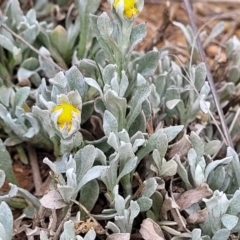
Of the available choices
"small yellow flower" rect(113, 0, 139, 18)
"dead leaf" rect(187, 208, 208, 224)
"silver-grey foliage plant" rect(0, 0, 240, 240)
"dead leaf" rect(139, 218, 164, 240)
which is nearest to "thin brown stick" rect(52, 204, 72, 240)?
"silver-grey foliage plant" rect(0, 0, 240, 240)

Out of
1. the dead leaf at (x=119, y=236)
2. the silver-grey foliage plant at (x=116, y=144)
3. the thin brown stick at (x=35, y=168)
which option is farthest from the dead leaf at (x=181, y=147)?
the thin brown stick at (x=35, y=168)

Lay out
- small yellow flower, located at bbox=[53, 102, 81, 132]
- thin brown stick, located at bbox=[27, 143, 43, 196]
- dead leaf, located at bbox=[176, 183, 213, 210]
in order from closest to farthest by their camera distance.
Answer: small yellow flower, located at bbox=[53, 102, 81, 132]
dead leaf, located at bbox=[176, 183, 213, 210]
thin brown stick, located at bbox=[27, 143, 43, 196]

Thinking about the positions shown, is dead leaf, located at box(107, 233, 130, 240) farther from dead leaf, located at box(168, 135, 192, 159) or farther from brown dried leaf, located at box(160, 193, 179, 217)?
dead leaf, located at box(168, 135, 192, 159)

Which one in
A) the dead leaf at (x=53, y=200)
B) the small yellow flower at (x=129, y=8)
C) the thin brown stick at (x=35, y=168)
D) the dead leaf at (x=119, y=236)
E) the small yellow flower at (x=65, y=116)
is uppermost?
the small yellow flower at (x=129, y=8)

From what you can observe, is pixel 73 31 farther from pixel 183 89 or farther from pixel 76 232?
pixel 76 232

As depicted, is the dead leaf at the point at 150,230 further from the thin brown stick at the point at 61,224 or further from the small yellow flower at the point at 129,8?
the small yellow flower at the point at 129,8

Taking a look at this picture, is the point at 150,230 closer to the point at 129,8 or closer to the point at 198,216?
the point at 198,216
